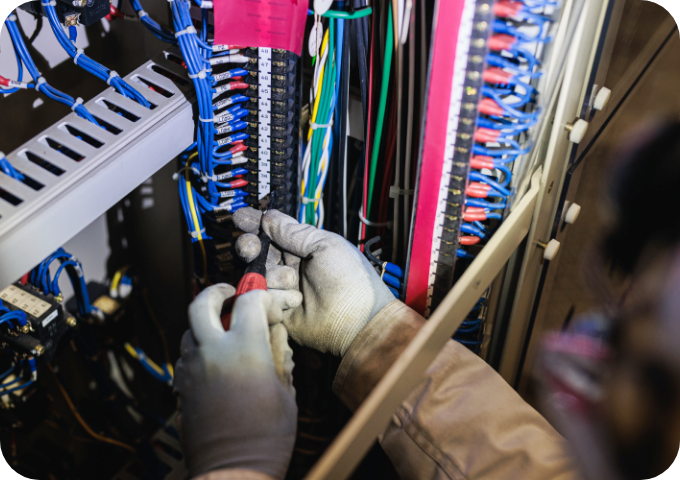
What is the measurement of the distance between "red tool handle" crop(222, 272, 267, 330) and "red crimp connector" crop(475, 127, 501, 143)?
1.35ft

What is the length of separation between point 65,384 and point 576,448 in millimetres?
1316

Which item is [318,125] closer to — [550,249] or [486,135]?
[486,135]

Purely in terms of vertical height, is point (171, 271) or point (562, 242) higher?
point (562, 242)

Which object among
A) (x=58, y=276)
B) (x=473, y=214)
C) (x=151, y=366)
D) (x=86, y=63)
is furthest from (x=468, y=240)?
(x=151, y=366)

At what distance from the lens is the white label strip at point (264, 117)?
926mm

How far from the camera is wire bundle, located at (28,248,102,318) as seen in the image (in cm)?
117

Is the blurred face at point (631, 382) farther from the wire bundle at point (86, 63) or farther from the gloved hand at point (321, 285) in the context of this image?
the wire bundle at point (86, 63)

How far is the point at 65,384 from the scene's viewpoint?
1439mm

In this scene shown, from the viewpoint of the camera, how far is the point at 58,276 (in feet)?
4.21

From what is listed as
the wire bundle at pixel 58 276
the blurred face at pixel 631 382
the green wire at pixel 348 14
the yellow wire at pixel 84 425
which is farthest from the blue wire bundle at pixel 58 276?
the blurred face at pixel 631 382

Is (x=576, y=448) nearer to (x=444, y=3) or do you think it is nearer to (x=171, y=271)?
(x=444, y=3)

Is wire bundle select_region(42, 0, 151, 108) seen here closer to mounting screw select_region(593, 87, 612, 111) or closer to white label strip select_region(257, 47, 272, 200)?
white label strip select_region(257, 47, 272, 200)

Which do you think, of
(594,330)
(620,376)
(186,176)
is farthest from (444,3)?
(594,330)

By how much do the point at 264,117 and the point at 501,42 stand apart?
47cm
